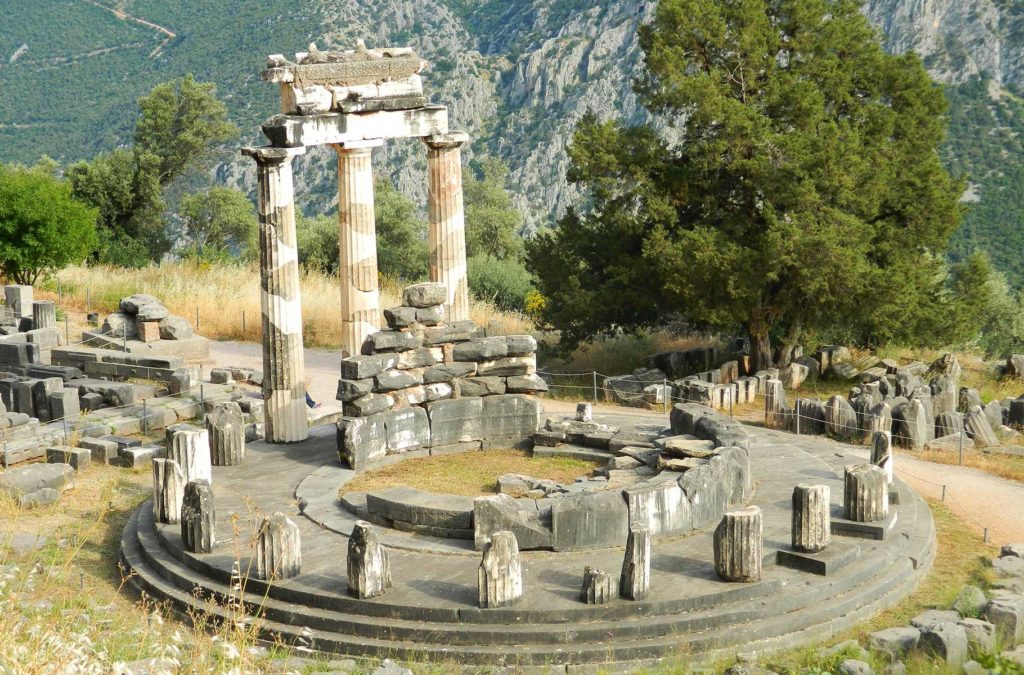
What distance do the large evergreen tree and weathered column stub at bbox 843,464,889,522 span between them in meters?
9.20

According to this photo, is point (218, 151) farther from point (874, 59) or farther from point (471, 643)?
point (471, 643)

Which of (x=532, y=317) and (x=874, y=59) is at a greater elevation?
(x=874, y=59)

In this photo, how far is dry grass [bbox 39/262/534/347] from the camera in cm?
2936

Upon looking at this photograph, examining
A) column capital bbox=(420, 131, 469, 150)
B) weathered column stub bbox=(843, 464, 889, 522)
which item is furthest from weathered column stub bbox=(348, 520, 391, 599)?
column capital bbox=(420, 131, 469, 150)

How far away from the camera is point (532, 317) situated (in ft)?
103

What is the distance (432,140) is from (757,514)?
895cm

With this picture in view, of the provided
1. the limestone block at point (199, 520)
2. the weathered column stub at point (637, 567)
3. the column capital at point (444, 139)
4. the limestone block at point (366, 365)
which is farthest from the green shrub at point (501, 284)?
the weathered column stub at point (637, 567)

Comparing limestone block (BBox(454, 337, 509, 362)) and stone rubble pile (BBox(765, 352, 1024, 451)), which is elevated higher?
limestone block (BBox(454, 337, 509, 362))

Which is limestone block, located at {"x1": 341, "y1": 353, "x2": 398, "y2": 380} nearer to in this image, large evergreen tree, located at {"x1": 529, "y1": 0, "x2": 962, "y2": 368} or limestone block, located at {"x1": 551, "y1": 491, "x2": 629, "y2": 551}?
limestone block, located at {"x1": 551, "y1": 491, "x2": 629, "y2": 551}

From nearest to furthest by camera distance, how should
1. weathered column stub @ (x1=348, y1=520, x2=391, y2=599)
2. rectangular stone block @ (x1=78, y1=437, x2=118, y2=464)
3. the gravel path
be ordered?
1. weathered column stub @ (x1=348, y1=520, x2=391, y2=599)
2. the gravel path
3. rectangular stone block @ (x1=78, y1=437, x2=118, y2=464)

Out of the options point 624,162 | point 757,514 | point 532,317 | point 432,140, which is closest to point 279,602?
point 757,514

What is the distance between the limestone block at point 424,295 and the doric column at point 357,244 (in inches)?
73.8

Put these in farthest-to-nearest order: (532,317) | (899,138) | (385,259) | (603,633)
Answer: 1. (385,259)
2. (532,317)
3. (899,138)
4. (603,633)

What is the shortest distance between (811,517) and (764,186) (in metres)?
12.0
